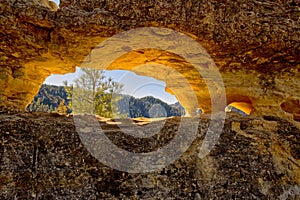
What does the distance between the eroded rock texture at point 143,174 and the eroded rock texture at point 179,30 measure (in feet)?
6.95

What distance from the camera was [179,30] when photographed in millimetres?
5309

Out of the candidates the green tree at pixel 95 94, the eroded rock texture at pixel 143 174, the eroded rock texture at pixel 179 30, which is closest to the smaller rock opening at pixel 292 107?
the eroded rock texture at pixel 179 30

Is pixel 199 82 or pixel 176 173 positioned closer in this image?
pixel 176 173

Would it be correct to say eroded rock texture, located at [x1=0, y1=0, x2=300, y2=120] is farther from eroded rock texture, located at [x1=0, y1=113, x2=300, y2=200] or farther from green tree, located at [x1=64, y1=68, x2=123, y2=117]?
green tree, located at [x1=64, y1=68, x2=123, y2=117]

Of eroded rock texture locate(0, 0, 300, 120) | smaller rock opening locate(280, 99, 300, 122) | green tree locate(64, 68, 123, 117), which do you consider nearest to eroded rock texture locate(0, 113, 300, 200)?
eroded rock texture locate(0, 0, 300, 120)

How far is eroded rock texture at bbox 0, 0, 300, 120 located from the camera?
16.6ft

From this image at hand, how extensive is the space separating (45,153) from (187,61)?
4.48 meters

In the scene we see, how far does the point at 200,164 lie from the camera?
12.4 ft

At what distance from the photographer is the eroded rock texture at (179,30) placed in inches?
200

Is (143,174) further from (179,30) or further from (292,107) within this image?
(292,107)

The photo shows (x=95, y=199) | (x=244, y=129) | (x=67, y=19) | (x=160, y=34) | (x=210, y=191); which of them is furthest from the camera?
(x=160, y=34)

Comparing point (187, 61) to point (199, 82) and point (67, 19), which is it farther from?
point (67, 19)

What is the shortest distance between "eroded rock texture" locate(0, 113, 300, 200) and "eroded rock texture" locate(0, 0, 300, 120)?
6.95 ft

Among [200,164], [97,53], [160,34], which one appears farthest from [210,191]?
[97,53]
